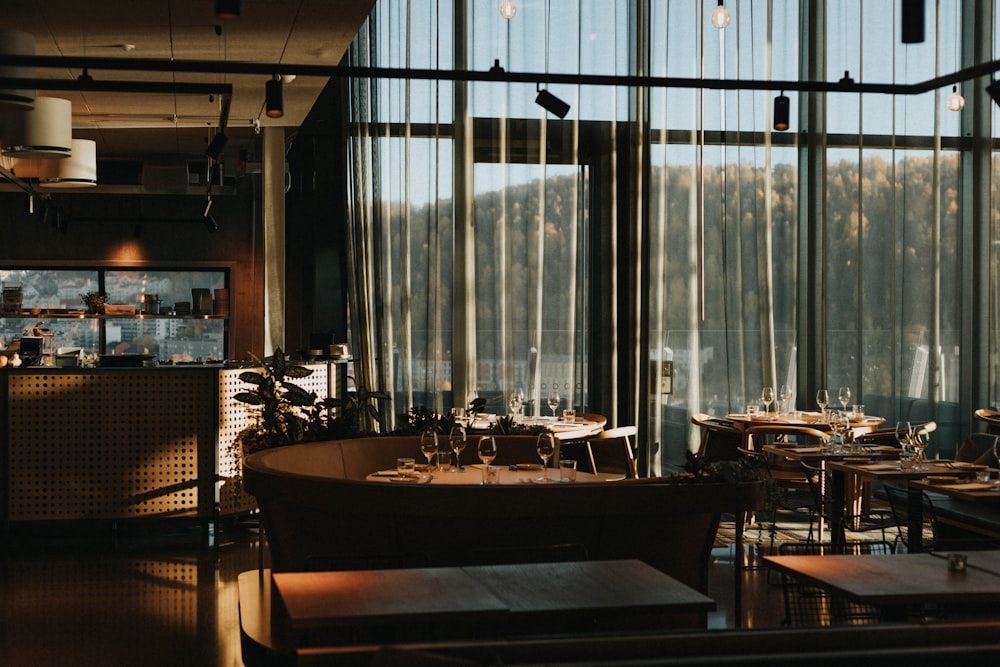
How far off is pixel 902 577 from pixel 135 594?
494 cm

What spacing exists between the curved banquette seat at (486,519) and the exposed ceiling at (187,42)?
233 cm

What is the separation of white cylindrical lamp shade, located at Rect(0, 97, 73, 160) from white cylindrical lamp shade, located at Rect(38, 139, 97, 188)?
1.30 meters

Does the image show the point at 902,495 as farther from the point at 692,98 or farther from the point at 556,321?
the point at 692,98

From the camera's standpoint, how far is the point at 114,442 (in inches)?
339

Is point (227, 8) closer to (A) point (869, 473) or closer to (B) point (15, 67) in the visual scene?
(B) point (15, 67)

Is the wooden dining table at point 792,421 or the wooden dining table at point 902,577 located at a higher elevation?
the wooden dining table at point 902,577

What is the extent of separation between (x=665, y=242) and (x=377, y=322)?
3013mm

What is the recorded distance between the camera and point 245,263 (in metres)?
13.9

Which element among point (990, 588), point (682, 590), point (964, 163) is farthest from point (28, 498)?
point (964, 163)

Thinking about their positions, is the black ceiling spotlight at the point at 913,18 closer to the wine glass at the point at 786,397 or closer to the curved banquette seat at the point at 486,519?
the curved banquette seat at the point at 486,519

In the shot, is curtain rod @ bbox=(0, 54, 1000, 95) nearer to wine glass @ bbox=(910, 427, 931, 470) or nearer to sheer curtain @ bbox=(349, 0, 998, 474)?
wine glass @ bbox=(910, 427, 931, 470)

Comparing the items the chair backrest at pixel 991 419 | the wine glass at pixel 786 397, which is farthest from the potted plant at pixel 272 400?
the chair backrest at pixel 991 419

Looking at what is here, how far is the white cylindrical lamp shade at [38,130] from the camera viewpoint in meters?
8.12

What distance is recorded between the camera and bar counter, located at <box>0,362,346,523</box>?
27.9 ft
